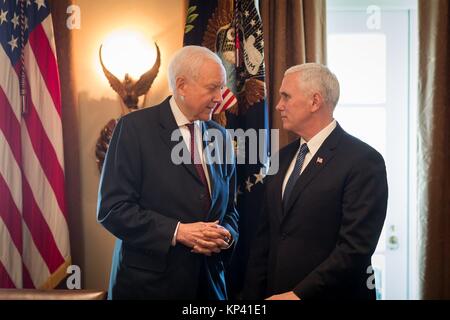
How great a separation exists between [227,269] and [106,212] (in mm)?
799

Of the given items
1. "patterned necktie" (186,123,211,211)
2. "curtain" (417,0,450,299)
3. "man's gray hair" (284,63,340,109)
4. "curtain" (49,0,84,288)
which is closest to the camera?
"man's gray hair" (284,63,340,109)

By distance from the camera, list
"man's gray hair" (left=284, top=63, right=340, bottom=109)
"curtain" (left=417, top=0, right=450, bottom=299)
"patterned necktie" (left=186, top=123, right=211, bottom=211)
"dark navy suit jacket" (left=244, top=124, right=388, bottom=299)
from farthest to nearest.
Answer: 1. "curtain" (left=417, top=0, right=450, bottom=299)
2. "patterned necktie" (left=186, top=123, right=211, bottom=211)
3. "man's gray hair" (left=284, top=63, right=340, bottom=109)
4. "dark navy suit jacket" (left=244, top=124, right=388, bottom=299)

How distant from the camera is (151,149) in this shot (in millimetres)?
1646

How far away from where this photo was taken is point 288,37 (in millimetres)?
2316

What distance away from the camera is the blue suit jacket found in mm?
1610

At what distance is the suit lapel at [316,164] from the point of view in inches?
61.7

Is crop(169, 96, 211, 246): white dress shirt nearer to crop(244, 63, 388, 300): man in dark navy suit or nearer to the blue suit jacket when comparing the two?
the blue suit jacket

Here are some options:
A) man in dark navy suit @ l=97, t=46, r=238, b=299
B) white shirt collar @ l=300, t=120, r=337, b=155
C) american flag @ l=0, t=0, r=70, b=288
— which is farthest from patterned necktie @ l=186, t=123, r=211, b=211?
american flag @ l=0, t=0, r=70, b=288

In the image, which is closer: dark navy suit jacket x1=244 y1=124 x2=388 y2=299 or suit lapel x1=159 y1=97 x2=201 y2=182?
dark navy suit jacket x1=244 y1=124 x2=388 y2=299

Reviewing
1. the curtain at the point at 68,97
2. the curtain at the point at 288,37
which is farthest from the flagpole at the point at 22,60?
the curtain at the point at 288,37

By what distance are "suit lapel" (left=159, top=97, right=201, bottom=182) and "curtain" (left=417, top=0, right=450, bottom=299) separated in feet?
3.66

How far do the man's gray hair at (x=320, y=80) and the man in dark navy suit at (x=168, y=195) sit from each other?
0.27 meters
